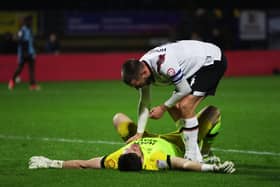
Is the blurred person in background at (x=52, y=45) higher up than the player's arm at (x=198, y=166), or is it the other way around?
the player's arm at (x=198, y=166)

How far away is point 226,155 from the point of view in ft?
40.5

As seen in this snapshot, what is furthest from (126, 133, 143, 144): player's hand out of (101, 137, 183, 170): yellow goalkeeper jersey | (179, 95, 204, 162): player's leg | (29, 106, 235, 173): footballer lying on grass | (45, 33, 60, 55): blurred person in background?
(45, 33, 60, 55): blurred person in background

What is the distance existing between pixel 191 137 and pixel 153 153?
60 centimetres

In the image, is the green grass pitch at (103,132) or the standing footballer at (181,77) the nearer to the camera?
the green grass pitch at (103,132)

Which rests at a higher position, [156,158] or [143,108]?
[143,108]

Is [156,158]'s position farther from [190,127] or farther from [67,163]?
[67,163]

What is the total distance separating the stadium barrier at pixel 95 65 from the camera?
104ft

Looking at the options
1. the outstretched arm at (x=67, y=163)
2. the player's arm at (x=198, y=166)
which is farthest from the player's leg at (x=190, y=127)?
the outstretched arm at (x=67, y=163)

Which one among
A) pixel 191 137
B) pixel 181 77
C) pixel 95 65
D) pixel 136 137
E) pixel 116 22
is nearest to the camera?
pixel 181 77

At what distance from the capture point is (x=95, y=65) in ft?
107

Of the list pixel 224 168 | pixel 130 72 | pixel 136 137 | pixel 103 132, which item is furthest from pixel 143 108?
pixel 103 132

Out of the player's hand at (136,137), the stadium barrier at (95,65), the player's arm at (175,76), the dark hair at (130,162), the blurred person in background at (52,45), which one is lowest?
the stadium barrier at (95,65)

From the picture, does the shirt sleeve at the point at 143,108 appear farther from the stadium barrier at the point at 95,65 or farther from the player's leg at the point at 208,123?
the stadium barrier at the point at 95,65

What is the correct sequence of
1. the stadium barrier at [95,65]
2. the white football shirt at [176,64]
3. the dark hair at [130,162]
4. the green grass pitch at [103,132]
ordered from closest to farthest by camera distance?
the green grass pitch at [103,132]
the dark hair at [130,162]
the white football shirt at [176,64]
the stadium barrier at [95,65]
